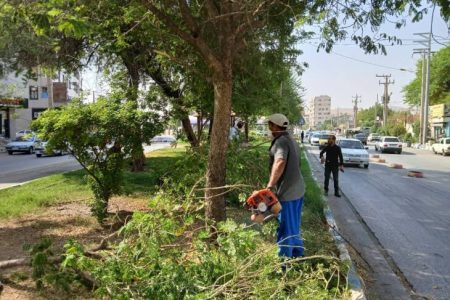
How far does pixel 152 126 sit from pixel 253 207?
3.89 meters

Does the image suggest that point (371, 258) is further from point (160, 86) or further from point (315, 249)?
point (160, 86)

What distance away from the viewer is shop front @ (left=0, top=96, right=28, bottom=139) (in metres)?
49.0

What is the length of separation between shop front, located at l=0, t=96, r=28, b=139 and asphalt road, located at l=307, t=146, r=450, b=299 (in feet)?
132

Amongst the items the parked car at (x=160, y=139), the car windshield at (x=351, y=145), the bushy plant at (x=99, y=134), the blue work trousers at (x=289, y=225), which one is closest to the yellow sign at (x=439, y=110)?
the parked car at (x=160, y=139)

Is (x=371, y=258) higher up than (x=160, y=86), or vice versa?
(x=160, y=86)

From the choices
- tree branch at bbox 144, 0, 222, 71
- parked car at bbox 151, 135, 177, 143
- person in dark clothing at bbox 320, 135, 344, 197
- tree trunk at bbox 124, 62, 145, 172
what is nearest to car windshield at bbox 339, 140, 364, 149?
parked car at bbox 151, 135, 177, 143

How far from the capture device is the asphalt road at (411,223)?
6.36m

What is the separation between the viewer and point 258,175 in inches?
344

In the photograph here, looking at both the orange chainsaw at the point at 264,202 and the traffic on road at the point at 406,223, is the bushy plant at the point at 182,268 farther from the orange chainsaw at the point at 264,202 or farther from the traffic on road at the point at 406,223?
the traffic on road at the point at 406,223

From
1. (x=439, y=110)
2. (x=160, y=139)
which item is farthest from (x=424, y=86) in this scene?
(x=160, y=139)

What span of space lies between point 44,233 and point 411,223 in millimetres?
6855

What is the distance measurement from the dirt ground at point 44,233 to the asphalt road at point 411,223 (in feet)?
12.9

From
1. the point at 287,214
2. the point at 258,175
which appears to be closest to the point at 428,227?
the point at 258,175

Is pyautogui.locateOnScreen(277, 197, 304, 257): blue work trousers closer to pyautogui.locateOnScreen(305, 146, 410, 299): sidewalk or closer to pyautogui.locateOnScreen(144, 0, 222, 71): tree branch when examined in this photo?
pyautogui.locateOnScreen(305, 146, 410, 299): sidewalk
